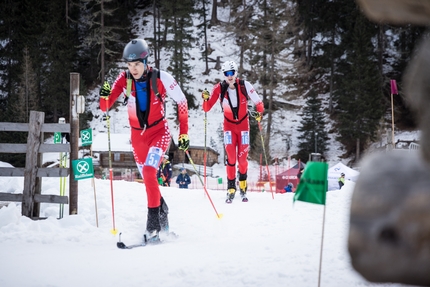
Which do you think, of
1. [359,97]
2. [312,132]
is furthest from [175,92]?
[359,97]

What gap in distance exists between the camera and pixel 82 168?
628 cm

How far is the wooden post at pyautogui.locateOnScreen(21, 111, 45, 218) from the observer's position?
261 inches

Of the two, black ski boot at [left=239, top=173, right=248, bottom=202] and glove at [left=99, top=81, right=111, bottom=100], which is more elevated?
glove at [left=99, top=81, right=111, bottom=100]

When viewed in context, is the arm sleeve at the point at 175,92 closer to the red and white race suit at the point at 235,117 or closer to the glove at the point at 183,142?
the glove at the point at 183,142

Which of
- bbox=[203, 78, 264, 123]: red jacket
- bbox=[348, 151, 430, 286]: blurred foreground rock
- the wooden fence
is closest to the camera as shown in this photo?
bbox=[348, 151, 430, 286]: blurred foreground rock

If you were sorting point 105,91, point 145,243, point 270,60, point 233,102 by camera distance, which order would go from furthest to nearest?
point 270,60 < point 233,102 < point 105,91 < point 145,243

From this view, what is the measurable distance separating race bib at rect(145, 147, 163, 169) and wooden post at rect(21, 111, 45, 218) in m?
2.47

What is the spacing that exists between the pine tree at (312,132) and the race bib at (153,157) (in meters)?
30.8

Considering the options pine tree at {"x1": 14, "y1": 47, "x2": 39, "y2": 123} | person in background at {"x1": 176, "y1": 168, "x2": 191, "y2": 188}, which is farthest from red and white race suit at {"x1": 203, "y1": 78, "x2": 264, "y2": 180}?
pine tree at {"x1": 14, "y1": 47, "x2": 39, "y2": 123}

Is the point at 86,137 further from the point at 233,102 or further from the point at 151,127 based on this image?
the point at 233,102

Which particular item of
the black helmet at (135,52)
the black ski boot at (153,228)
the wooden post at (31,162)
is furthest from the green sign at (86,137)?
the black ski boot at (153,228)

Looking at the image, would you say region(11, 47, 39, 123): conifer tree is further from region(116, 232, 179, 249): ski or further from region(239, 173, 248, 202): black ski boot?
region(116, 232, 179, 249): ski

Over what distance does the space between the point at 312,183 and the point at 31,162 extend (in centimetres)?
521

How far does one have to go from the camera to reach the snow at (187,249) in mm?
3465
